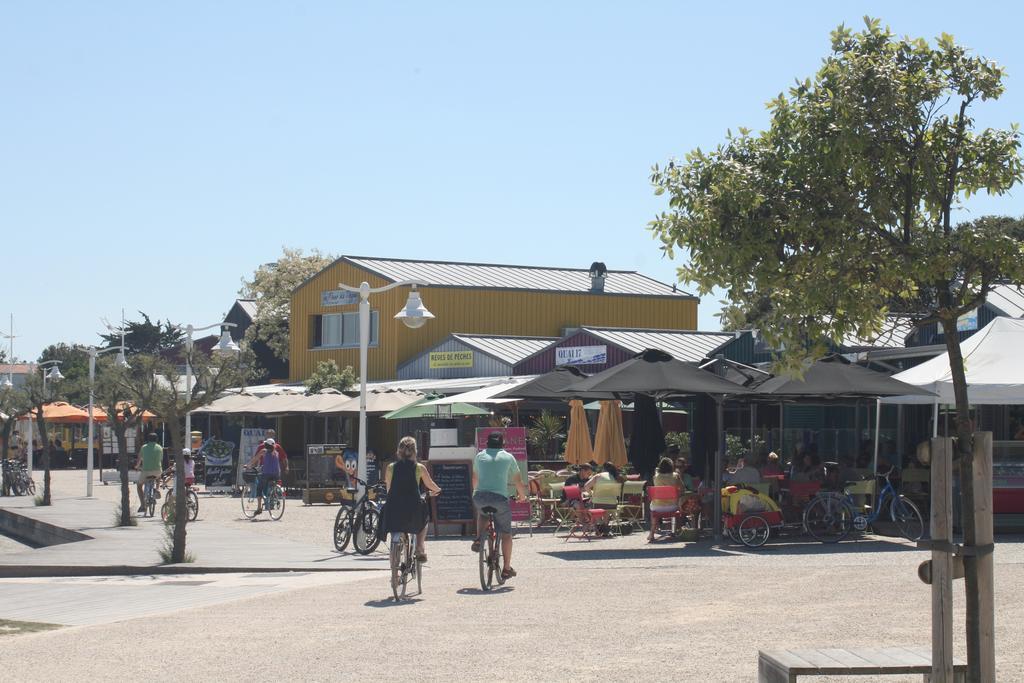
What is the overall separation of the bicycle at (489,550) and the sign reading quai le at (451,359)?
31.2 meters

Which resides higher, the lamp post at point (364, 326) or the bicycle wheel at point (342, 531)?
the lamp post at point (364, 326)

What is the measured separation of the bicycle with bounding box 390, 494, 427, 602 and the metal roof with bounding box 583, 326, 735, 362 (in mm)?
26404

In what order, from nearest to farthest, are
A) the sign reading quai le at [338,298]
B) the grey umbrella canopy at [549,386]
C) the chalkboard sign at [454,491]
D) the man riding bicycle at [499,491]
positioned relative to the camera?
the man riding bicycle at [499,491] < the chalkboard sign at [454,491] < the grey umbrella canopy at [549,386] < the sign reading quai le at [338,298]

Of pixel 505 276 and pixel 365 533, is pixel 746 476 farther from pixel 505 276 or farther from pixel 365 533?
pixel 505 276

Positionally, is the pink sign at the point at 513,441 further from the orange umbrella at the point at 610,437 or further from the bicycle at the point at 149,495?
the bicycle at the point at 149,495

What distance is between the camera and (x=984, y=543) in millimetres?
6621

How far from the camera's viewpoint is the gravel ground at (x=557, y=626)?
955 centimetres

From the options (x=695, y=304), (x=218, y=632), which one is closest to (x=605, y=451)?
(x=218, y=632)

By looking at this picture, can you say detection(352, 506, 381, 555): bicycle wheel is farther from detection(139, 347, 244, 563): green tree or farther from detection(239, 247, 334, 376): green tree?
detection(239, 247, 334, 376): green tree

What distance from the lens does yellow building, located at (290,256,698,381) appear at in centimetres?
5209

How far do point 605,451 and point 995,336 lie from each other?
22.4ft

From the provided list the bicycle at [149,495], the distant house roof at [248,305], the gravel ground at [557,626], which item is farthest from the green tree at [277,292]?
the gravel ground at [557,626]

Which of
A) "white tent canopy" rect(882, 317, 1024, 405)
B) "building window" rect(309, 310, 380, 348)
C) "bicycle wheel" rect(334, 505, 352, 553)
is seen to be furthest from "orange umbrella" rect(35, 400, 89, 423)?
"white tent canopy" rect(882, 317, 1024, 405)

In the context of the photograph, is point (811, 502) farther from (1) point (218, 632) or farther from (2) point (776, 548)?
(1) point (218, 632)
